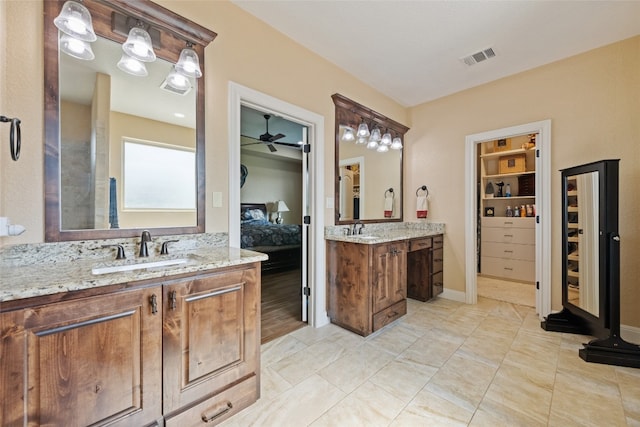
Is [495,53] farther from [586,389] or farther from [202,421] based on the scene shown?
[202,421]

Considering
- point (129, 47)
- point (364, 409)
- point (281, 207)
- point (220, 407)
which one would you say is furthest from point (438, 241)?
point (281, 207)

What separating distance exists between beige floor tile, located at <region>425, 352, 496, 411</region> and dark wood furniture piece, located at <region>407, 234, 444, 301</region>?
140cm

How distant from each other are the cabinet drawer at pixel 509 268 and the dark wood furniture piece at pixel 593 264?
72.2 inches

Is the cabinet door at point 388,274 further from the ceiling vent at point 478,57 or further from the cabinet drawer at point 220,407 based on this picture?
the ceiling vent at point 478,57

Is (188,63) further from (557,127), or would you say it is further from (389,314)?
(557,127)

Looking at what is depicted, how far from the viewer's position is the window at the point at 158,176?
5.51ft

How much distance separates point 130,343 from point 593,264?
138 inches

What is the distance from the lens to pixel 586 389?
5.71 ft

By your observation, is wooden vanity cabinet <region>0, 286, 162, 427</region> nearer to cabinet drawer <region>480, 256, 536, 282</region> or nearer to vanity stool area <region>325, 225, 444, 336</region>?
vanity stool area <region>325, 225, 444, 336</region>

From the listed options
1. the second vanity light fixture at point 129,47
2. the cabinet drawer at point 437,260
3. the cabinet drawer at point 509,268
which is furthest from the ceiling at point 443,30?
the cabinet drawer at point 509,268

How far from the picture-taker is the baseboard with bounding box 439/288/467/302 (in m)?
3.49

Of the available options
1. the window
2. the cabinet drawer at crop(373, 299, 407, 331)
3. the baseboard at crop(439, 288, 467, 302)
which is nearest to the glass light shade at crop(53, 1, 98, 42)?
the window

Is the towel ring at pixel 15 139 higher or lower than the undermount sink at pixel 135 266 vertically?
higher

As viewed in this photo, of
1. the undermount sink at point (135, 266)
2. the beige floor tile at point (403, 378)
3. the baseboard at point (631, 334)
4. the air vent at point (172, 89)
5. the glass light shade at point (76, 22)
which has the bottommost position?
the beige floor tile at point (403, 378)
